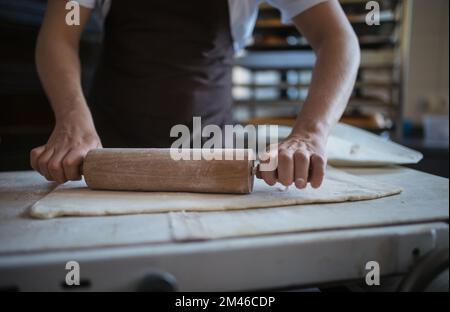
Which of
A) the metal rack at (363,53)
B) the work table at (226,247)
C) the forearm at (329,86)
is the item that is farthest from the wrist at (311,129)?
the metal rack at (363,53)

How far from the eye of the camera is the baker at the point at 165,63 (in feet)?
3.00

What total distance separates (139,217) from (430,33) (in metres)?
2.37

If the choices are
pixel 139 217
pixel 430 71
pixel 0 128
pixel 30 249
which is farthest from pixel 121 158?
pixel 430 71

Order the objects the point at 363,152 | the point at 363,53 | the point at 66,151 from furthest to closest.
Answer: the point at 363,53
the point at 363,152
the point at 66,151

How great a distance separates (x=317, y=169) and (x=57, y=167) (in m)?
0.51

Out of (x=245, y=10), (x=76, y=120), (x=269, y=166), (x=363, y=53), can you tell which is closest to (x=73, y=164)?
(x=76, y=120)

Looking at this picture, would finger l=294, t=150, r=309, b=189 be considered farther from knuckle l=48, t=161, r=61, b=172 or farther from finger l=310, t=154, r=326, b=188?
knuckle l=48, t=161, r=61, b=172

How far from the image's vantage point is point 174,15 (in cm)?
112

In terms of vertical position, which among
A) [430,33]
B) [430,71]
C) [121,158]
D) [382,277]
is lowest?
[382,277]

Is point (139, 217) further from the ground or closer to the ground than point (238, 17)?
closer to the ground

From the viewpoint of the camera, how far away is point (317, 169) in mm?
700

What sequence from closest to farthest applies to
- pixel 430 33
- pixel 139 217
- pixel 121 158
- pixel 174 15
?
pixel 139 217 → pixel 121 158 → pixel 174 15 → pixel 430 33

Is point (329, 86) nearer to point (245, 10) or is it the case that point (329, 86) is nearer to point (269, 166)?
point (269, 166)

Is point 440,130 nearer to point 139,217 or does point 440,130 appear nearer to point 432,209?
point 432,209
